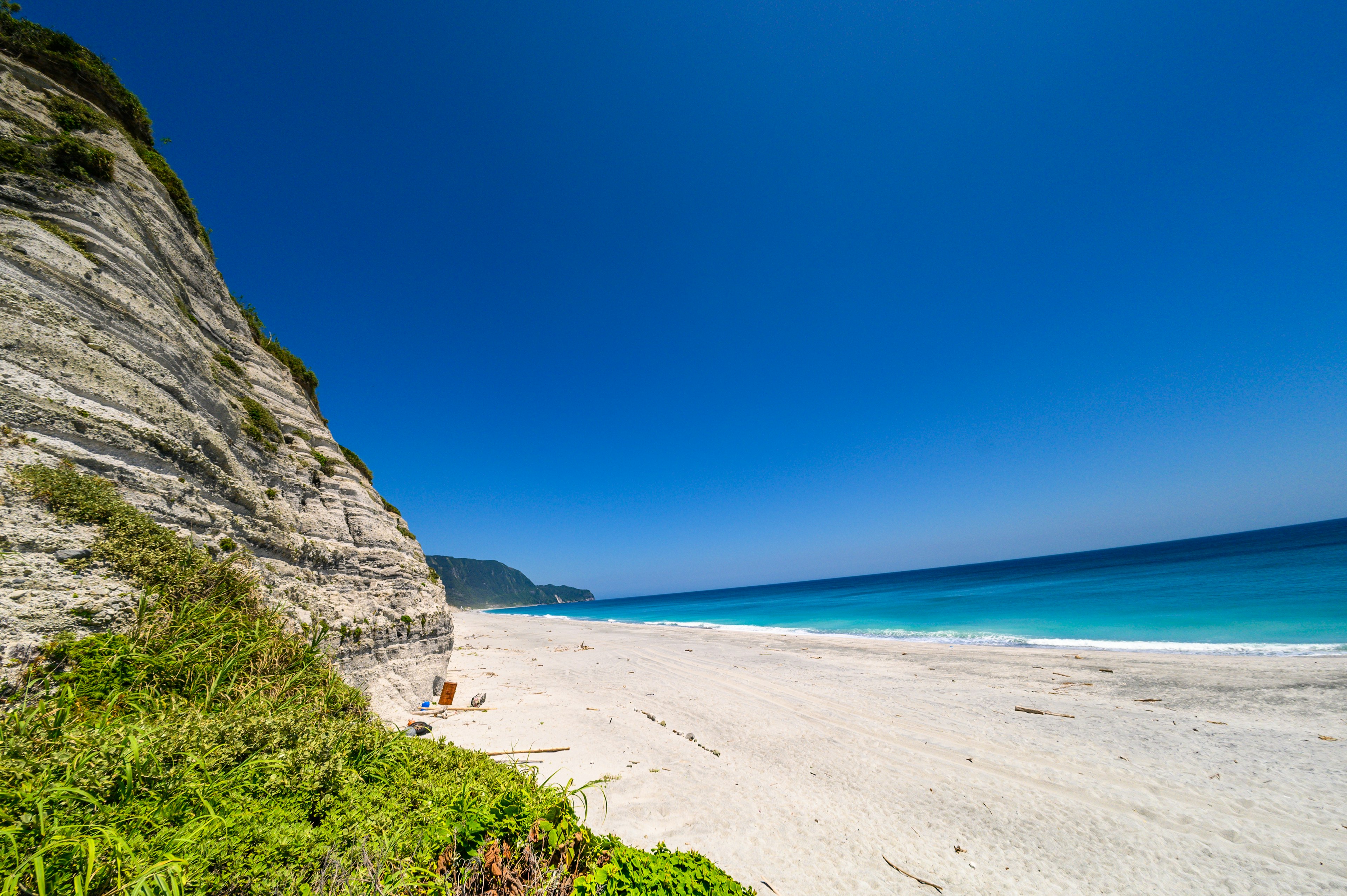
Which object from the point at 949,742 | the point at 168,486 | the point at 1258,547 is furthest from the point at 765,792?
the point at 1258,547

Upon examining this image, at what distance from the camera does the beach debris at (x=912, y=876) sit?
4.84 meters

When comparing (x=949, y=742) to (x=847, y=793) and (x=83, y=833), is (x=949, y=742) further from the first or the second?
(x=83, y=833)

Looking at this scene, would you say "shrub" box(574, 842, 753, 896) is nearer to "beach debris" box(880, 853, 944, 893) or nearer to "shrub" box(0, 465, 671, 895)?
"shrub" box(0, 465, 671, 895)

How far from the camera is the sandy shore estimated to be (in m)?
5.15

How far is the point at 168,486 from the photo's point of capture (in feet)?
19.4

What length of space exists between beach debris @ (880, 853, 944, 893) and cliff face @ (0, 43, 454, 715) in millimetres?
8324

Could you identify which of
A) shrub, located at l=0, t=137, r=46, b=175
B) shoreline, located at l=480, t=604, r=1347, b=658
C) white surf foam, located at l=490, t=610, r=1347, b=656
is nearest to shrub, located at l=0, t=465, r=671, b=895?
shrub, located at l=0, t=137, r=46, b=175

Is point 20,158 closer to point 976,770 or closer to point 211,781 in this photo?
point 211,781

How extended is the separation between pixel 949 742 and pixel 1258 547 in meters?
107

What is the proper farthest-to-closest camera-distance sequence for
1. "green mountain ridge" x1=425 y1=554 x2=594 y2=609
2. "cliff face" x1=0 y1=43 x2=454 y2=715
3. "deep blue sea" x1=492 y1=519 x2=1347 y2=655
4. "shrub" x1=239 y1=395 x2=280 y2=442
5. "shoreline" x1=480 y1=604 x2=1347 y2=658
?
1. "green mountain ridge" x1=425 y1=554 x2=594 y2=609
2. "deep blue sea" x1=492 y1=519 x2=1347 y2=655
3. "shoreline" x1=480 y1=604 x2=1347 y2=658
4. "shrub" x1=239 y1=395 x2=280 y2=442
5. "cliff face" x1=0 y1=43 x2=454 y2=715

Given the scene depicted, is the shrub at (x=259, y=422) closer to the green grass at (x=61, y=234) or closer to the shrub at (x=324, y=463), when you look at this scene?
the shrub at (x=324, y=463)

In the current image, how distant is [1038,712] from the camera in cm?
1002

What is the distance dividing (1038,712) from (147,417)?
1683 centimetres

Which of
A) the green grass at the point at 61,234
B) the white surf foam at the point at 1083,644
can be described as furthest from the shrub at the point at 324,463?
the white surf foam at the point at 1083,644
